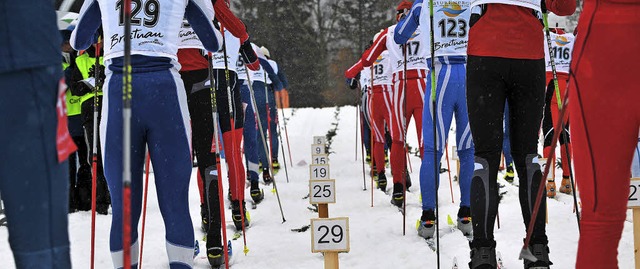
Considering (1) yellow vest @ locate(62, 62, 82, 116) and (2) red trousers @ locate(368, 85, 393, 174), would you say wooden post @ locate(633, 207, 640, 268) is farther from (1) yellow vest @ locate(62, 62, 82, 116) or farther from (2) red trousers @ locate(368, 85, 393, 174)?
(1) yellow vest @ locate(62, 62, 82, 116)

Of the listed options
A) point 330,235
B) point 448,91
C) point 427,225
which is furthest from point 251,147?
point 330,235

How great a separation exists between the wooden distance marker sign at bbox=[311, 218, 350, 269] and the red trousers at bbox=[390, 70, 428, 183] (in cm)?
202

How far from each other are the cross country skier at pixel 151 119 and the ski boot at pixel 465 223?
7.78ft

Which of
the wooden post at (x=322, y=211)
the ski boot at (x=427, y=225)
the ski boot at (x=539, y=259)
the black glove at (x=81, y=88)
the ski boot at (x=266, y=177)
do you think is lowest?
the ski boot at (x=266, y=177)

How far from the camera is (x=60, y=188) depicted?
148cm

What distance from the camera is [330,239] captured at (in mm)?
3182

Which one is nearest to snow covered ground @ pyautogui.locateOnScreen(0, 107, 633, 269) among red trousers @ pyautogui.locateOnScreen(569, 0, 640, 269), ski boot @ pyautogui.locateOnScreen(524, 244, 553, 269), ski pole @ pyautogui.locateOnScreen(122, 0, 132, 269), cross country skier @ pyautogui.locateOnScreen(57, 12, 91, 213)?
cross country skier @ pyautogui.locateOnScreen(57, 12, 91, 213)

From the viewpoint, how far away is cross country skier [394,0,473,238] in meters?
4.51

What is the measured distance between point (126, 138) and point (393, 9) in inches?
1026

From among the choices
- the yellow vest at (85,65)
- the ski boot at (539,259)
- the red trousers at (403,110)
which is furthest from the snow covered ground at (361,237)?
the yellow vest at (85,65)

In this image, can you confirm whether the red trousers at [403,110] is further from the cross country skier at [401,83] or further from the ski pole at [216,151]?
the ski pole at [216,151]

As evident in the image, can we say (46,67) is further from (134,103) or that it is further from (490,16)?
(490,16)

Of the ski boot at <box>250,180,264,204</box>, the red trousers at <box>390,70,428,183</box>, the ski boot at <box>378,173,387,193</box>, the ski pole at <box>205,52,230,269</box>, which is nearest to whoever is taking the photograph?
the ski pole at <box>205,52,230,269</box>

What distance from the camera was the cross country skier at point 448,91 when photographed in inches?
177
